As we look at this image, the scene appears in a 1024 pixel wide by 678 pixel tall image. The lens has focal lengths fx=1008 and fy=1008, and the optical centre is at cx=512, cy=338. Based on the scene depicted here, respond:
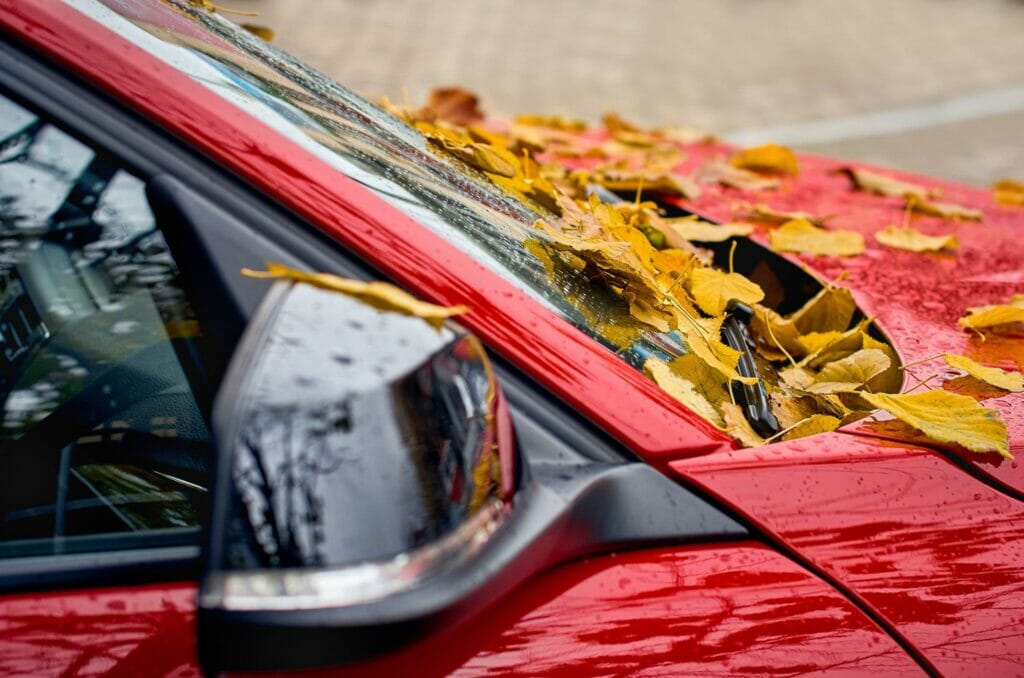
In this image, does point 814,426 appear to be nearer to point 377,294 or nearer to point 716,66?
point 377,294

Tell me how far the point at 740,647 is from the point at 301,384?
57 centimetres

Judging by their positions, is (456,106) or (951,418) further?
(456,106)

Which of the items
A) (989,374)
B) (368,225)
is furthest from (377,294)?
(989,374)

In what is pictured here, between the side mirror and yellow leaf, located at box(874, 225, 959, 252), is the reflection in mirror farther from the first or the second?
yellow leaf, located at box(874, 225, 959, 252)

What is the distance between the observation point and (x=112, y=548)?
112 centimetres

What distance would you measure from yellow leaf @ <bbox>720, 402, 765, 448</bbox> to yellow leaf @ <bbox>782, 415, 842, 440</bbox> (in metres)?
0.07

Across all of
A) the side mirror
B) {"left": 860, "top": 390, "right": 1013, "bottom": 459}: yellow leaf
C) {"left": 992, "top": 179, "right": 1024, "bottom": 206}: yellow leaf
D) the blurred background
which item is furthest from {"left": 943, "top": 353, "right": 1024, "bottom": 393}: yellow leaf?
the blurred background

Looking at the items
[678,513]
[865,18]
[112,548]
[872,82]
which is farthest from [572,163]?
[865,18]

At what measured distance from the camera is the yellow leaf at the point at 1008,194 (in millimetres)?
2713

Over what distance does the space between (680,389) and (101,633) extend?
728mm

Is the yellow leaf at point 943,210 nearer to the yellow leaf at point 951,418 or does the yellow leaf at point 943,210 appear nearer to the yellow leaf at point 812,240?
the yellow leaf at point 812,240

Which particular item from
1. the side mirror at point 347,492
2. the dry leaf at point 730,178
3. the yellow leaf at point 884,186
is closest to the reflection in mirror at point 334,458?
the side mirror at point 347,492

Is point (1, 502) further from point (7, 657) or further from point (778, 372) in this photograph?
point (778, 372)

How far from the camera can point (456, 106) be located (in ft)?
8.70
